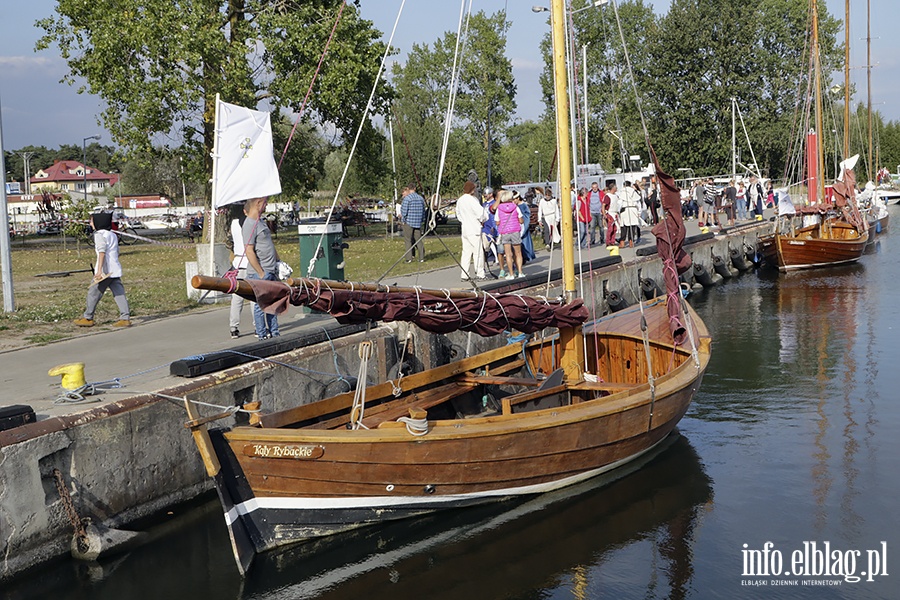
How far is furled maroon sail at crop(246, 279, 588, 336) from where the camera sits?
7.32m

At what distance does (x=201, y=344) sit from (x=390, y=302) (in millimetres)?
4547

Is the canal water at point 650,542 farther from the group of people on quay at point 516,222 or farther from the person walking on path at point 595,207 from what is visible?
the person walking on path at point 595,207

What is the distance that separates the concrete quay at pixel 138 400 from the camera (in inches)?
290

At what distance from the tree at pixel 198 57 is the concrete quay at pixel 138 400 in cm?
1354

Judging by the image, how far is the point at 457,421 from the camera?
8312 millimetres

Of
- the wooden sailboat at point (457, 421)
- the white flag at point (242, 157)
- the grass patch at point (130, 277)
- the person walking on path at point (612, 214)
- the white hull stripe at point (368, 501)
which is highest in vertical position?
the white flag at point (242, 157)

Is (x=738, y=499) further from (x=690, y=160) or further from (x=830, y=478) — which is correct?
(x=690, y=160)

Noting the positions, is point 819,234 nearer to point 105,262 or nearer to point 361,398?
point 105,262

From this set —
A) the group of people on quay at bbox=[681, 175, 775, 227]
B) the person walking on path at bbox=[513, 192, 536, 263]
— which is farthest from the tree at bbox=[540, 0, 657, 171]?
the person walking on path at bbox=[513, 192, 536, 263]

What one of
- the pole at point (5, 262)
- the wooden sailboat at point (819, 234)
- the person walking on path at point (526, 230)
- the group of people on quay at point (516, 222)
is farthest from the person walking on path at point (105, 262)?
the wooden sailboat at point (819, 234)

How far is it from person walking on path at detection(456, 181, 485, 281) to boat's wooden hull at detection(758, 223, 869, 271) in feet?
42.9

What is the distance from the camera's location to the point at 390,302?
8.13 m

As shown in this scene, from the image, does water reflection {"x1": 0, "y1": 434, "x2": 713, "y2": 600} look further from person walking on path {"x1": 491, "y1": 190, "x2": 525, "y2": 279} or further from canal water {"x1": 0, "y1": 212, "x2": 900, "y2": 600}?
person walking on path {"x1": 491, "y1": 190, "x2": 525, "y2": 279}

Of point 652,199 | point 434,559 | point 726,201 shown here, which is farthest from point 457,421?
point 726,201
